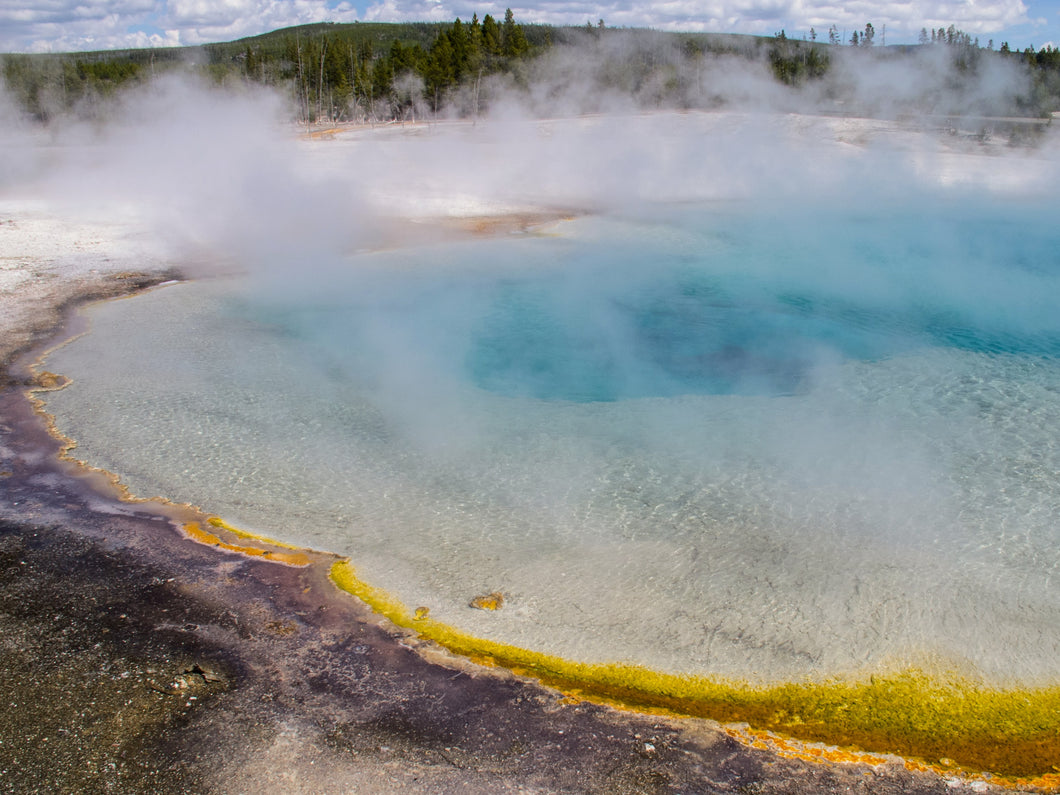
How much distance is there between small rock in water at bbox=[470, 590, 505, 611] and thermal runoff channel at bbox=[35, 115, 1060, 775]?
26 millimetres

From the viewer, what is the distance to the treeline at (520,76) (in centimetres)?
2077

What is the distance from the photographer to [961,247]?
9492 millimetres

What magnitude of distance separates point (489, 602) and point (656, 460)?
1.44 m

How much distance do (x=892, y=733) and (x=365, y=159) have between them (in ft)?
47.2

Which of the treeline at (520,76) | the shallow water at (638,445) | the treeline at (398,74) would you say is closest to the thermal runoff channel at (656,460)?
the shallow water at (638,445)

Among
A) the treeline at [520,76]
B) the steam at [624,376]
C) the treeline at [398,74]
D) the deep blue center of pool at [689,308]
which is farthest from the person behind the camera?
the treeline at [398,74]

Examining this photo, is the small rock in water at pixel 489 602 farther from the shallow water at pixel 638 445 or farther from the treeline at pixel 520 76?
the treeline at pixel 520 76

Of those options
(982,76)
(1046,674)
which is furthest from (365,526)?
(982,76)

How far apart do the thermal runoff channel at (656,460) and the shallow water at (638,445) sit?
0.02 m

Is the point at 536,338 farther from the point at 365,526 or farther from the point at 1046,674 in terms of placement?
the point at 1046,674

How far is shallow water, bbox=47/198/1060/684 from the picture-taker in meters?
2.85

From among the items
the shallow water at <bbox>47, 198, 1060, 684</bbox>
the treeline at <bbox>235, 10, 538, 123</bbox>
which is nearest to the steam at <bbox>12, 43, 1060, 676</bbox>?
the shallow water at <bbox>47, 198, 1060, 684</bbox>

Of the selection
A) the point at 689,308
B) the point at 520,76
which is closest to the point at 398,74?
the point at 520,76

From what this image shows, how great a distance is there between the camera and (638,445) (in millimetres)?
4219
